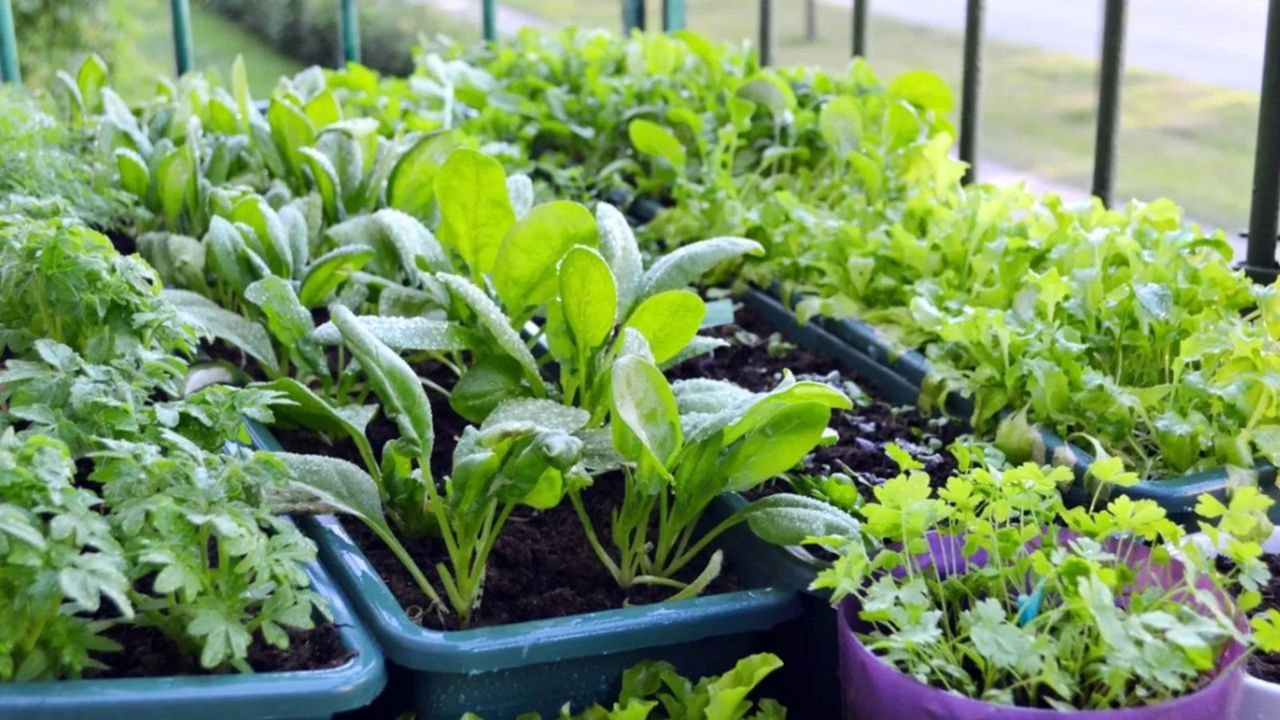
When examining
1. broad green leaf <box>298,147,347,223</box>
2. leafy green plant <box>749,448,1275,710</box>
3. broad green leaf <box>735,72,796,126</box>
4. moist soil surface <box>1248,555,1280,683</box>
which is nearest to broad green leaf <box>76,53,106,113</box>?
broad green leaf <box>298,147,347,223</box>

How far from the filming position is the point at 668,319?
4.84 feet

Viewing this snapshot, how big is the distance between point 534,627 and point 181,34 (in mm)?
2235

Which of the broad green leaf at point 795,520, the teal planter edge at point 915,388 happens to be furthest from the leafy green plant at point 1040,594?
the teal planter edge at point 915,388

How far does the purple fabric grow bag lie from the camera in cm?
108

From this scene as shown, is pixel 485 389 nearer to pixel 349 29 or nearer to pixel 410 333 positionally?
pixel 410 333

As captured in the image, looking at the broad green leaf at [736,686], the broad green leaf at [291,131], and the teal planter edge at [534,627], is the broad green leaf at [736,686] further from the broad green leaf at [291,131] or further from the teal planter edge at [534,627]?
the broad green leaf at [291,131]

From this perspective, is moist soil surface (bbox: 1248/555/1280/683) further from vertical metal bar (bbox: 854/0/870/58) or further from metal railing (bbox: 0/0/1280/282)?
vertical metal bar (bbox: 854/0/870/58)

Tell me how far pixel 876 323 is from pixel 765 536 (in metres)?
0.66

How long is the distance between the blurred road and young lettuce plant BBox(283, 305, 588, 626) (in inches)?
186

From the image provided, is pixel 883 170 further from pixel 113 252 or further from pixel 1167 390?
pixel 113 252

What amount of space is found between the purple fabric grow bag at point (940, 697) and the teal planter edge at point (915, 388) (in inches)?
6.8

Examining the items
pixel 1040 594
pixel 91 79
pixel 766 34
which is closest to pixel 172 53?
pixel 91 79

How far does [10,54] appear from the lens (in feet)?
9.41

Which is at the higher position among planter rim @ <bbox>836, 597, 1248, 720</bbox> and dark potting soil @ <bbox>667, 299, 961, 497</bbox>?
planter rim @ <bbox>836, 597, 1248, 720</bbox>
